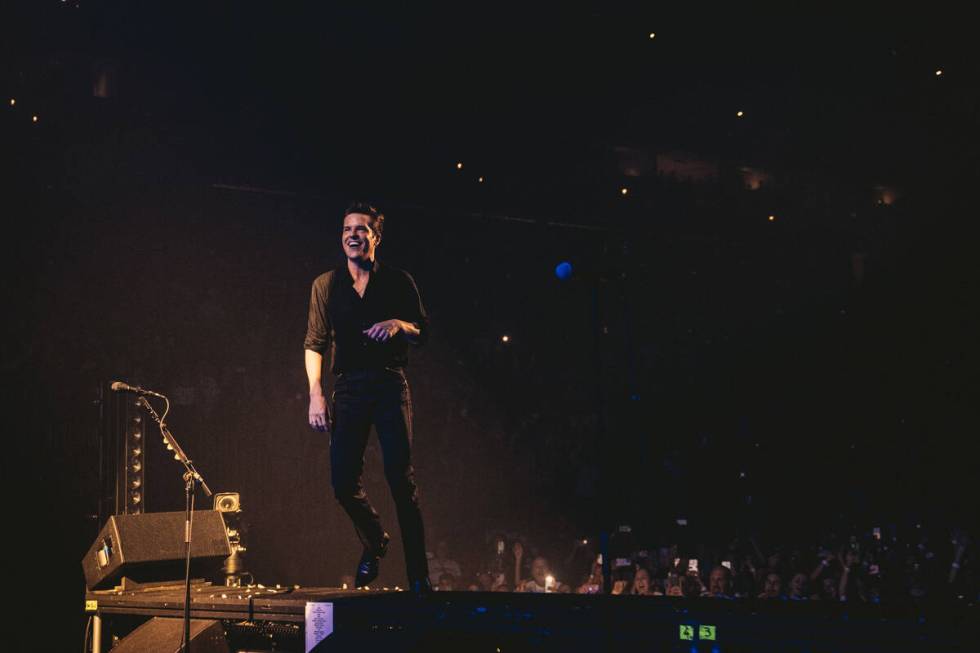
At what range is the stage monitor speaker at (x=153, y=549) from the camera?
13.3ft

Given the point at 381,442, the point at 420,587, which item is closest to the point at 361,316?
the point at 381,442

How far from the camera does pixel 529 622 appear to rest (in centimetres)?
298

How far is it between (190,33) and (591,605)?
657 cm

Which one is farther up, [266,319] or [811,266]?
[811,266]

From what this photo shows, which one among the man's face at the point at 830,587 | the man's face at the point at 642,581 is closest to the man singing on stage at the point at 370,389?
the man's face at the point at 642,581

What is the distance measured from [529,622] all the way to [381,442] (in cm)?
115

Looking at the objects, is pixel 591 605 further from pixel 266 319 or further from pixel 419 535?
pixel 266 319

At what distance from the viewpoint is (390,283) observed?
397cm

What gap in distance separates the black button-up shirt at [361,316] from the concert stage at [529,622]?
103cm

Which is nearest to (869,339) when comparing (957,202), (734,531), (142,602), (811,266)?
(811,266)

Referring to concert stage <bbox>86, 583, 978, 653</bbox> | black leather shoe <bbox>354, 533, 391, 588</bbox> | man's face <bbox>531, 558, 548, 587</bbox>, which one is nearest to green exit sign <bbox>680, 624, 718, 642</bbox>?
concert stage <bbox>86, 583, 978, 653</bbox>

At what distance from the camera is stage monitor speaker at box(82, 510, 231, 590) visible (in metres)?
4.06

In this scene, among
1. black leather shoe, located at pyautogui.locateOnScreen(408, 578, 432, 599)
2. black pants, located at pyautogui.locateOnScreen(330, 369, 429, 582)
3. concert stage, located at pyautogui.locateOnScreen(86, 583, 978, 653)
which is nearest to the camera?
concert stage, located at pyautogui.locateOnScreen(86, 583, 978, 653)

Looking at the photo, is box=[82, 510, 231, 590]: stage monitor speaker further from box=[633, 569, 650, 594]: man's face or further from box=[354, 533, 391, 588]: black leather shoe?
box=[633, 569, 650, 594]: man's face
